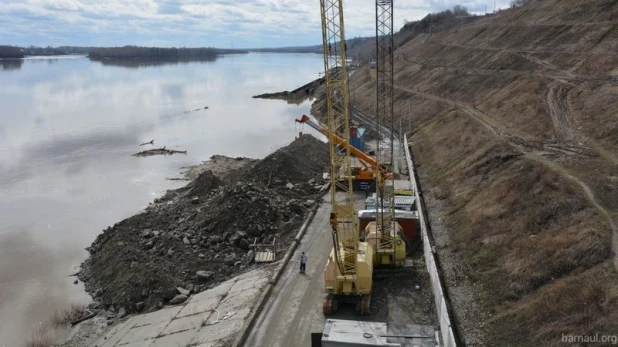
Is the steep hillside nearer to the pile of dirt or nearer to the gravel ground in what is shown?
the gravel ground

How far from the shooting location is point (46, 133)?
230ft

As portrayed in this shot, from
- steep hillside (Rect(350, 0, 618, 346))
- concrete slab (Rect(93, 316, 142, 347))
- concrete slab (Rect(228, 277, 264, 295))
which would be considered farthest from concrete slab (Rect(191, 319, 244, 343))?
steep hillside (Rect(350, 0, 618, 346))

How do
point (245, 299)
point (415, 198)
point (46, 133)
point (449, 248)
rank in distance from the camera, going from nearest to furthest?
point (245, 299) < point (449, 248) < point (415, 198) < point (46, 133)

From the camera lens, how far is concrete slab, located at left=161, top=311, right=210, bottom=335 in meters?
20.7

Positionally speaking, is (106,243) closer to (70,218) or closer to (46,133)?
(70,218)

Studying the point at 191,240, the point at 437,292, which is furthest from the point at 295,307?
the point at 191,240

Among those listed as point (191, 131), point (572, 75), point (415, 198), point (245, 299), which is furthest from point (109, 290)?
point (191, 131)

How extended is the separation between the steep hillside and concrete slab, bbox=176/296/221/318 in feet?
32.0

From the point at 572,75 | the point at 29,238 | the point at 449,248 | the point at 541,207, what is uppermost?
the point at 572,75

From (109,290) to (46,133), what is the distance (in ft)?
172

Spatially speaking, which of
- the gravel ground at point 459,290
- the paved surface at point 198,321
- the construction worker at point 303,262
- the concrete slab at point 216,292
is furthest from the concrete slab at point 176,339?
the gravel ground at point 459,290

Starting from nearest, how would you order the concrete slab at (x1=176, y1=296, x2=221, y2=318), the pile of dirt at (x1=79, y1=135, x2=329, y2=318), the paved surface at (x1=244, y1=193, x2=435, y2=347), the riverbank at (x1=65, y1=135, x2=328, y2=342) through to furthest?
the paved surface at (x1=244, y1=193, x2=435, y2=347), the concrete slab at (x1=176, y1=296, x2=221, y2=318), the riverbank at (x1=65, y1=135, x2=328, y2=342), the pile of dirt at (x1=79, y1=135, x2=329, y2=318)

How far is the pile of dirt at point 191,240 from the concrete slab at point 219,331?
3842 mm

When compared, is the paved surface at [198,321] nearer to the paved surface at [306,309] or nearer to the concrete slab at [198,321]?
the concrete slab at [198,321]
